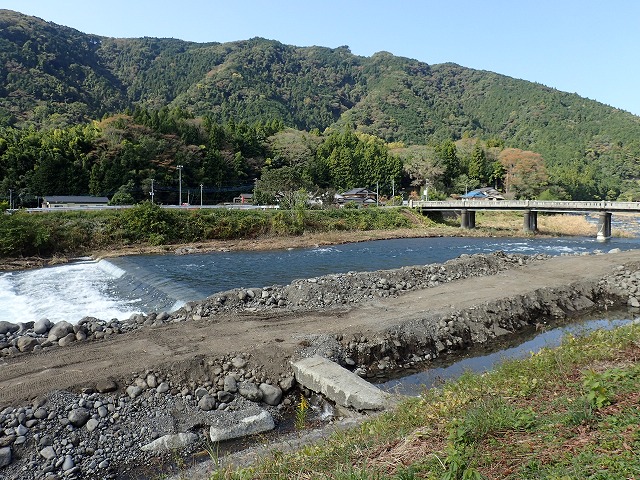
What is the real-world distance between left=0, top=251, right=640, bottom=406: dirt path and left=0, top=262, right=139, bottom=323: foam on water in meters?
4.54

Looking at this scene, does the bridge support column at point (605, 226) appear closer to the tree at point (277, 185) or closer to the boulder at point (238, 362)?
the tree at point (277, 185)

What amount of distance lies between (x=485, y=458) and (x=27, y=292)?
20.1 metres

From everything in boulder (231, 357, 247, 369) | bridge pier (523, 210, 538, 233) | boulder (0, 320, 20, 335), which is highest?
bridge pier (523, 210, 538, 233)

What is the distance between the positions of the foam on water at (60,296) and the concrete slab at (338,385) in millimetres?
8031

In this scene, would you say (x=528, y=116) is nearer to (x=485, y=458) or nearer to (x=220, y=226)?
(x=220, y=226)

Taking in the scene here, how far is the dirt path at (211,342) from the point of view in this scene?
8391mm

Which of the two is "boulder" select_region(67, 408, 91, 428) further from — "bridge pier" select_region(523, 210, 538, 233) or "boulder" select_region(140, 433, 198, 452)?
"bridge pier" select_region(523, 210, 538, 233)

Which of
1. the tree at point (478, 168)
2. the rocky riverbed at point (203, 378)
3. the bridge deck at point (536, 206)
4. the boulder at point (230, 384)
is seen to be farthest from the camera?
the tree at point (478, 168)

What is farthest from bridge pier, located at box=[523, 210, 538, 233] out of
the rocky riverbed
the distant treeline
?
the rocky riverbed

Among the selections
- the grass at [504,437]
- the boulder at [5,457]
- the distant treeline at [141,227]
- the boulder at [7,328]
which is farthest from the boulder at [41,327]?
the distant treeline at [141,227]

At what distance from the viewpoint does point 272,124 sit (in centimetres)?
8156

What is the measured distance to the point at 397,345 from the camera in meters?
10.7

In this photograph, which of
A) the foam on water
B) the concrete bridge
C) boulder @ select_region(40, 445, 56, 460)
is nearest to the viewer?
boulder @ select_region(40, 445, 56, 460)

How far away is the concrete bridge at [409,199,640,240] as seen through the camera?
41.2 meters
